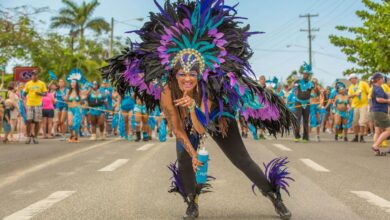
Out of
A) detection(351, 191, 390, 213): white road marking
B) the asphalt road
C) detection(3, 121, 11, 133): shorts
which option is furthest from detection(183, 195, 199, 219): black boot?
detection(3, 121, 11, 133): shorts

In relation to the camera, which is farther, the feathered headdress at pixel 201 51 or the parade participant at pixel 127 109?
the parade participant at pixel 127 109

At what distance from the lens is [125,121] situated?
18.9 meters

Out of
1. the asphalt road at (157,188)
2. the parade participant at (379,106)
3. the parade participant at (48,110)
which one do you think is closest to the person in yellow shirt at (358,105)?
the parade participant at (379,106)

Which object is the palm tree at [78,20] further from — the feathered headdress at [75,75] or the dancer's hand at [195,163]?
the dancer's hand at [195,163]

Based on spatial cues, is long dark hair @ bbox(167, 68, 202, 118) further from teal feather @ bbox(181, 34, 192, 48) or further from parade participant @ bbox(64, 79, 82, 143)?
parade participant @ bbox(64, 79, 82, 143)

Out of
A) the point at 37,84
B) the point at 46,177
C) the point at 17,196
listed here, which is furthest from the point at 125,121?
the point at 17,196

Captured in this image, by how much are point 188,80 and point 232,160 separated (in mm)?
963

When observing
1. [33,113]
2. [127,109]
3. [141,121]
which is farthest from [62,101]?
[141,121]

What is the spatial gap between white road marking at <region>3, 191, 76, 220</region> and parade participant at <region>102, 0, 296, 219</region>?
1499 millimetres

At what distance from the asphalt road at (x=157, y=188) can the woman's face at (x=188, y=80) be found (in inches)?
52.9

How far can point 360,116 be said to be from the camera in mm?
17656

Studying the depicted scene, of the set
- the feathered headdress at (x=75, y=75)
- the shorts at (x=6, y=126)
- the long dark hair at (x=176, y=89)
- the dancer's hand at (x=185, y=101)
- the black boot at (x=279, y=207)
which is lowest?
the black boot at (x=279, y=207)

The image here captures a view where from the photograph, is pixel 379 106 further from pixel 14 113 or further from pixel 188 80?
pixel 14 113

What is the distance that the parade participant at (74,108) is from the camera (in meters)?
18.7
